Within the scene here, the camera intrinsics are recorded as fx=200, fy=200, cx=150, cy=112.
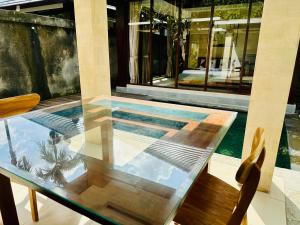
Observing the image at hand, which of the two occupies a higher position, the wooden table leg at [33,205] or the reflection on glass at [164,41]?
the reflection on glass at [164,41]

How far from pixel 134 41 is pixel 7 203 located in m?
5.94

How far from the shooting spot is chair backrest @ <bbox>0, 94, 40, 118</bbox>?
158 cm

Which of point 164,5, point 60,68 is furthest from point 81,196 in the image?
point 164,5

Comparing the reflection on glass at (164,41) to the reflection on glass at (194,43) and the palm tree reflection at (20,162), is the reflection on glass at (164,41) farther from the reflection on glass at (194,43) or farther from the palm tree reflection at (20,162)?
the palm tree reflection at (20,162)

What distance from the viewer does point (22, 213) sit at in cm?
156

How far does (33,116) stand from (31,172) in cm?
89

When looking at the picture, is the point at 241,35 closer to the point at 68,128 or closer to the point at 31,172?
the point at 68,128

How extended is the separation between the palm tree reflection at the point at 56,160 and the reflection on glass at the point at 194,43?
17.9 feet

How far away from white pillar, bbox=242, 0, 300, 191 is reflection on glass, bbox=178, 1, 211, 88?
4.59 m

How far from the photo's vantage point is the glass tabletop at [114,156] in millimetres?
671

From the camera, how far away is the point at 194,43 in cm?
702

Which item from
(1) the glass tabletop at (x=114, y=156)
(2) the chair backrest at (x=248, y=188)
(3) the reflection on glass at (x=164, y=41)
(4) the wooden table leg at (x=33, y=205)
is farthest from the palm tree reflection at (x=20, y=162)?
(3) the reflection on glass at (x=164, y=41)

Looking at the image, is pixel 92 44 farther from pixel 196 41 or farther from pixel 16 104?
pixel 196 41

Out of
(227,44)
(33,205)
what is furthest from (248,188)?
(227,44)
